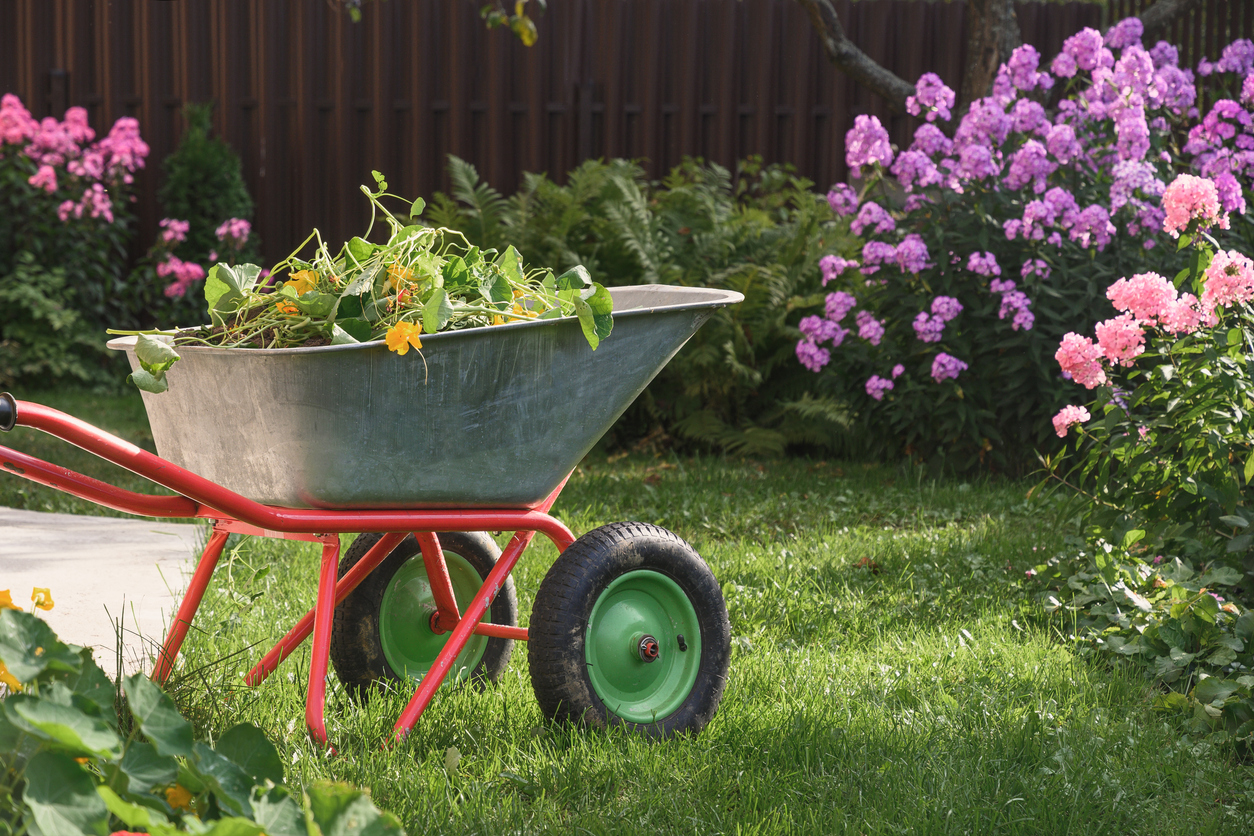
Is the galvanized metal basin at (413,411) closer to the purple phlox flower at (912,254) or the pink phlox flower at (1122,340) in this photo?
the pink phlox flower at (1122,340)

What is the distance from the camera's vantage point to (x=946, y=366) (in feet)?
14.7

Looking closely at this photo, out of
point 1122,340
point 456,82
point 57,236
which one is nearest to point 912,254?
point 1122,340

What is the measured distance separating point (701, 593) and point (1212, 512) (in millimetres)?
1330

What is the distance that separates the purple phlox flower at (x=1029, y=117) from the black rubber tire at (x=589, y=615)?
10.5ft

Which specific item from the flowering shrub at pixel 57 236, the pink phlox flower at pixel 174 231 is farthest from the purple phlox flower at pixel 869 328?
the flowering shrub at pixel 57 236

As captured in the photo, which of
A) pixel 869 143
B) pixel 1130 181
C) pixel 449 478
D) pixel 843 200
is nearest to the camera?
pixel 449 478

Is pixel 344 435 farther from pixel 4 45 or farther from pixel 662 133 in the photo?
pixel 4 45

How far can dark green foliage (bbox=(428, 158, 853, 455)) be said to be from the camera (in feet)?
18.4

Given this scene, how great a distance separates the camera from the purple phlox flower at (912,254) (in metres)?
4.48

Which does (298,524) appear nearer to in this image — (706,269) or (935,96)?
(935,96)

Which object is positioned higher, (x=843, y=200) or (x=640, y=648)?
(x=843, y=200)

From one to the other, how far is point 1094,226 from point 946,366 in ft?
2.53

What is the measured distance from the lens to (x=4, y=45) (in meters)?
8.09

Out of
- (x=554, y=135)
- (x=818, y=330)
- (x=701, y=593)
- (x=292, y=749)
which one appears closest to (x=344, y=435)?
(x=292, y=749)
